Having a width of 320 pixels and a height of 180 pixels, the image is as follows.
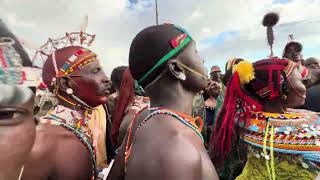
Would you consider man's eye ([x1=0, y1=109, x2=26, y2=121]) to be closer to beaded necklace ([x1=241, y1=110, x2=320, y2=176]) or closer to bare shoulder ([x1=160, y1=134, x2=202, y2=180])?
bare shoulder ([x1=160, y1=134, x2=202, y2=180])

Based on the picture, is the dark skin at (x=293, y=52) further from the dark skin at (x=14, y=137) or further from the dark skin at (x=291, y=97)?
the dark skin at (x=14, y=137)

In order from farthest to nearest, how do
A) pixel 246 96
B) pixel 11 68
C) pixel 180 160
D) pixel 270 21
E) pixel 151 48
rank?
pixel 270 21 → pixel 246 96 → pixel 151 48 → pixel 180 160 → pixel 11 68

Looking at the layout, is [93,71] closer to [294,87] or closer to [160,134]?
[160,134]

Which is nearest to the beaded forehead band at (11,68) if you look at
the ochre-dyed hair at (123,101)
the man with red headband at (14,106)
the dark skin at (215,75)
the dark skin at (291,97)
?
the man with red headband at (14,106)

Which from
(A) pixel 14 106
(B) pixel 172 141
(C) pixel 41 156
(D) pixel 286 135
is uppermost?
(A) pixel 14 106

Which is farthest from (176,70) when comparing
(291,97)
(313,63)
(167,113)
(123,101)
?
(313,63)

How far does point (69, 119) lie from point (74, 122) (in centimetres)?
4

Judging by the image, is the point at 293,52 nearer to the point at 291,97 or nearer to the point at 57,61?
the point at 291,97

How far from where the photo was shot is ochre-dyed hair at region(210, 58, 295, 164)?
3291mm

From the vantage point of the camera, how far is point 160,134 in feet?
6.17

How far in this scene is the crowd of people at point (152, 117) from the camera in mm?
1607

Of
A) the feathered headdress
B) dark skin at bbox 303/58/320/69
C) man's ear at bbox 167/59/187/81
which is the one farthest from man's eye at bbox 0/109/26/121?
the feathered headdress

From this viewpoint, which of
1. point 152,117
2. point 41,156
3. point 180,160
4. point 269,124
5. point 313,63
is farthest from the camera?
point 313,63

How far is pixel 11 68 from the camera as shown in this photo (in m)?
1.50
